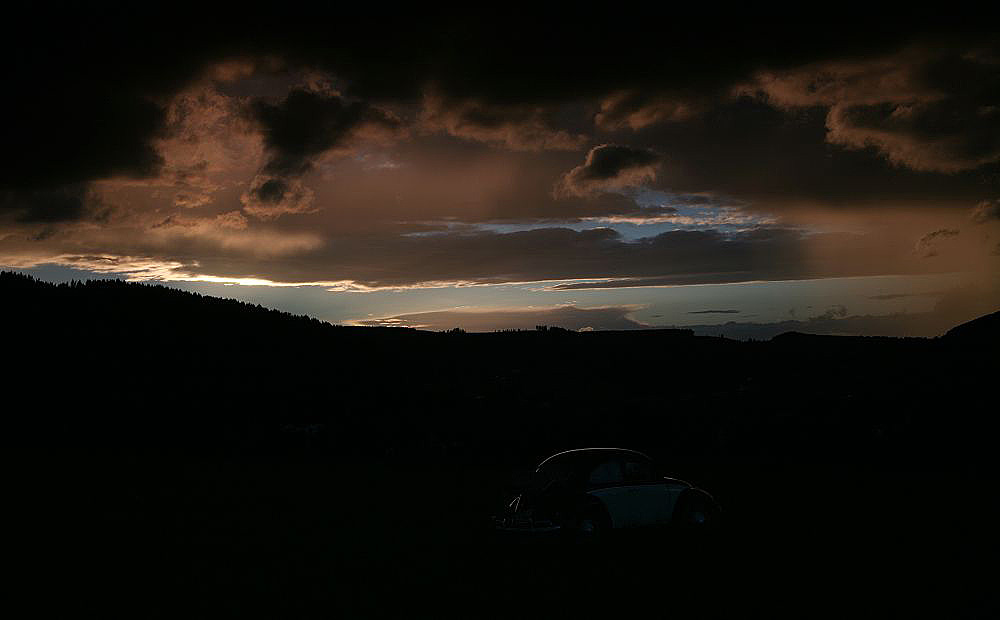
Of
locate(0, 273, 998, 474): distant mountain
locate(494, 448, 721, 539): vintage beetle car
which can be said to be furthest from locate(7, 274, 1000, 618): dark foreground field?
locate(494, 448, 721, 539): vintage beetle car

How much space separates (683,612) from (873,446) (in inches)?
1288

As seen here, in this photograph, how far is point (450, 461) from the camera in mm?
34312

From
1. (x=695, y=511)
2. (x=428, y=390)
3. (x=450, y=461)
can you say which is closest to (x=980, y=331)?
(x=428, y=390)

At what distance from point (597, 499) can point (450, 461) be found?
2135 cm

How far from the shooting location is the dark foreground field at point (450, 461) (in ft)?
35.4

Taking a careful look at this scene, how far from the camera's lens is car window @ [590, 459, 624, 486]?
13812 millimetres

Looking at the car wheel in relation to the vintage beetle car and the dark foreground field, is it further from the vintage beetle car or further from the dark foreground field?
the dark foreground field

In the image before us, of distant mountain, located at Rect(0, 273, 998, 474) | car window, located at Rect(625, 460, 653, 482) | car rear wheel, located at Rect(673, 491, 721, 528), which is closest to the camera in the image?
car window, located at Rect(625, 460, 653, 482)

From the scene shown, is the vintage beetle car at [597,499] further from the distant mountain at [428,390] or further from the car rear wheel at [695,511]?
the distant mountain at [428,390]

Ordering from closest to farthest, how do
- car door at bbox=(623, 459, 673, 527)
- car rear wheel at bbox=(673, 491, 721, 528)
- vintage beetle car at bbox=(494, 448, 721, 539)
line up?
vintage beetle car at bbox=(494, 448, 721, 539), car door at bbox=(623, 459, 673, 527), car rear wheel at bbox=(673, 491, 721, 528)

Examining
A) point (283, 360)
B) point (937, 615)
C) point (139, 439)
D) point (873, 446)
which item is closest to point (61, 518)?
point (937, 615)

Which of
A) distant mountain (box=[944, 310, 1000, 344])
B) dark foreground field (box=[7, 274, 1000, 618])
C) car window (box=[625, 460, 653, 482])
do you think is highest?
distant mountain (box=[944, 310, 1000, 344])

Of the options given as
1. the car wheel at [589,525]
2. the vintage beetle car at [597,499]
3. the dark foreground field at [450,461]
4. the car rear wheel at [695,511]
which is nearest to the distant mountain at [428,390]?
the dark foreground field at [450,461]

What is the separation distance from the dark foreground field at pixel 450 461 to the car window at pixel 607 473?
3.54 ft
